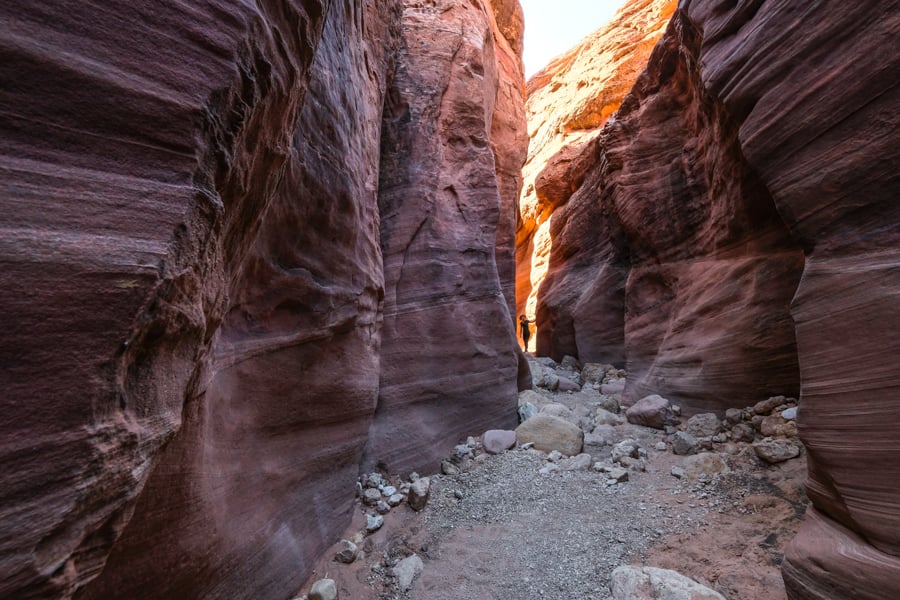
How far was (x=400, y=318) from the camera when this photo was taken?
5645 millimetres

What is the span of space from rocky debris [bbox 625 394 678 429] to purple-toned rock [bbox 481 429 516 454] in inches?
81.8

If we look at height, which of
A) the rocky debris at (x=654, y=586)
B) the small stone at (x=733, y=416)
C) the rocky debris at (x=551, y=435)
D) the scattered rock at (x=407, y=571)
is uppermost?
the small stone at (x=733, y=416)

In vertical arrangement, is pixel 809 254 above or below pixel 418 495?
above

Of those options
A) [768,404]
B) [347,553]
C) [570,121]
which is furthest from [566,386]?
[570,121]

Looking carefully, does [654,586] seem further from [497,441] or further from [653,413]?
[653,413]

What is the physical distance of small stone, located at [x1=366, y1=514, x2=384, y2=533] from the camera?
150 inches

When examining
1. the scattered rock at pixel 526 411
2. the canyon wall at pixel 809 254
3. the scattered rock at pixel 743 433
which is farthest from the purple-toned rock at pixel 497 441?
the canyon wall at pixel 809 254

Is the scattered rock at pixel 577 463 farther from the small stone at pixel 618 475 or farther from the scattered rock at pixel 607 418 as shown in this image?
the scattered rock at pixel 607 418

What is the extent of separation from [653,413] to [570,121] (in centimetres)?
1855

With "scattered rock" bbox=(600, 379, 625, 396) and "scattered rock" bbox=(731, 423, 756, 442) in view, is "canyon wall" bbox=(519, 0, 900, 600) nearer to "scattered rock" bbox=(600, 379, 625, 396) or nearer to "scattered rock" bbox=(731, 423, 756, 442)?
"scattered rock" bbox=(731, 423, 756, 442)

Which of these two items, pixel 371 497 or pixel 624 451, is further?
pixel 624 451

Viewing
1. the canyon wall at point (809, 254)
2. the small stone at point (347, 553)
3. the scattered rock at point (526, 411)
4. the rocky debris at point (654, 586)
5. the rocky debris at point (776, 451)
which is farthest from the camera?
the scattered rock at point (526, 411)

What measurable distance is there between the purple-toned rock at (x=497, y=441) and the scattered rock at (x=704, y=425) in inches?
96.0

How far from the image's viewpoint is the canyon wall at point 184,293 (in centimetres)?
106
